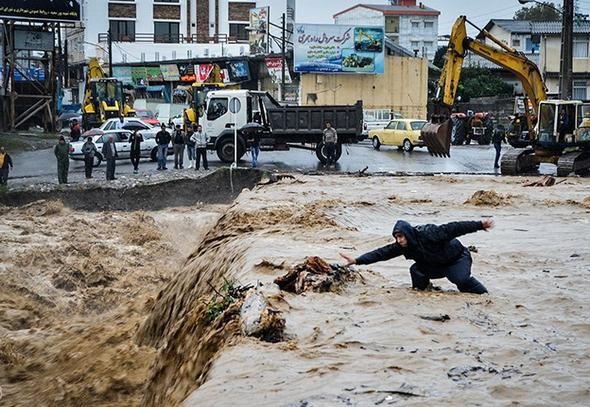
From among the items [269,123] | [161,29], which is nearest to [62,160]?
[269,123]

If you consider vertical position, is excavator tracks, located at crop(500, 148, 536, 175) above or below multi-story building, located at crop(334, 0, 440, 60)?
below

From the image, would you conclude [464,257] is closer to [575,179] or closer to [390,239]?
[390,239]

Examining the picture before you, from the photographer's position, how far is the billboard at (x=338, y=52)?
6338 centimetres

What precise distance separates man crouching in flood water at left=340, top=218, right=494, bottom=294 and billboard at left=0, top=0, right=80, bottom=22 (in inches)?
1690

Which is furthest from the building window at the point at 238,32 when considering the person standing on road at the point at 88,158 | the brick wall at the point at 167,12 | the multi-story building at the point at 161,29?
the person standing on road at the point at 88,158

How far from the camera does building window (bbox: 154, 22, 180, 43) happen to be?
80062 millimetres

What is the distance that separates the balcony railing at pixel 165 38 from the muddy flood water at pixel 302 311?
178 feet

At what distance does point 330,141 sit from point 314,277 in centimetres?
2377

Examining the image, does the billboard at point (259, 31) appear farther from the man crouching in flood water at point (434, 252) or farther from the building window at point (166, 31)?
the man crouching in flood water at point (434, 252)

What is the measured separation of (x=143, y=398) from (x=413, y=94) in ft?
180

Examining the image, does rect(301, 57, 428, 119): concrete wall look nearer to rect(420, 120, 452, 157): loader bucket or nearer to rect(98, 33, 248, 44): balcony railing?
rect(98, 33, 248, 44): balcony railing

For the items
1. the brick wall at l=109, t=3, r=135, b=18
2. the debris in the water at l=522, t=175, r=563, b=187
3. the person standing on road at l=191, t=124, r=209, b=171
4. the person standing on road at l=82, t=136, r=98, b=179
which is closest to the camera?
the debris in the water at l=522, t=175, r=563, b=187

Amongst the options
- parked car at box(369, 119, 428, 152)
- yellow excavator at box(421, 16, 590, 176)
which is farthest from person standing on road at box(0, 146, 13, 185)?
parked car at box(369, 119, 428, 152)

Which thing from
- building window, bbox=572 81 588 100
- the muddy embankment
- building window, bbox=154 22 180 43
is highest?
building window, bbox=154 22 180 43
